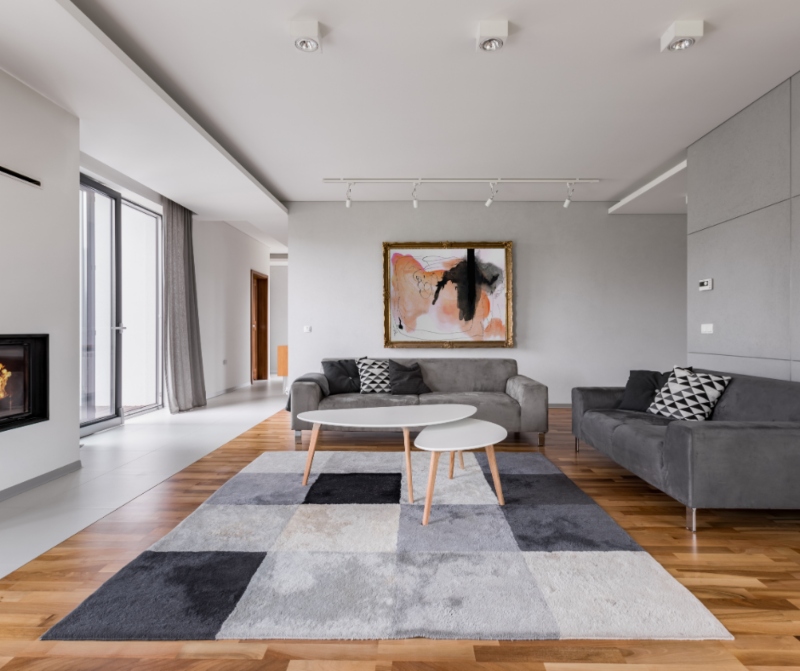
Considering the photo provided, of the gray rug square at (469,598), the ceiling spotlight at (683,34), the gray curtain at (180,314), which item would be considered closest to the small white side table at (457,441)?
the gray rug square at (469,598)

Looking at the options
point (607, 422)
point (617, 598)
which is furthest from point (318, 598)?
point (607, 422)

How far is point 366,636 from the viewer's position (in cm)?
163

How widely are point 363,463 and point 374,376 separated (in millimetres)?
1353

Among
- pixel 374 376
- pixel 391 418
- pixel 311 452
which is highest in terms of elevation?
pixel 374 376

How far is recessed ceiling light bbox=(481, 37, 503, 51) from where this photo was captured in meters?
2.79

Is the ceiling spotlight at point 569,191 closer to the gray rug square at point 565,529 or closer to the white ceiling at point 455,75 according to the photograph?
the white ceiling at point 455,75

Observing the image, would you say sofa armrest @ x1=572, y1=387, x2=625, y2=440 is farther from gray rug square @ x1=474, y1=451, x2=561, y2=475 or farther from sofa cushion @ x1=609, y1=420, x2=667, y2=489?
sofa cushion @ x1=609, y1=420, x2=667, y2=489

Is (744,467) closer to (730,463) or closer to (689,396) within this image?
(730,463)

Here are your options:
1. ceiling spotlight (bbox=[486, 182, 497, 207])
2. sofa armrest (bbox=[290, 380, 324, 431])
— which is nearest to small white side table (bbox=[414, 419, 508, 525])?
sofa armrest (bbox=[290, 380, 324, 431])

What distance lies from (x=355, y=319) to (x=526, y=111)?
10.7 feet

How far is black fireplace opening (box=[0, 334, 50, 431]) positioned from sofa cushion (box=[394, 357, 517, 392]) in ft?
10.0

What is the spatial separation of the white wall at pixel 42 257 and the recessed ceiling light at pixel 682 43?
12.8ft

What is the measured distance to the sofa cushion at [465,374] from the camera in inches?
204

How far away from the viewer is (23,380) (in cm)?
314
